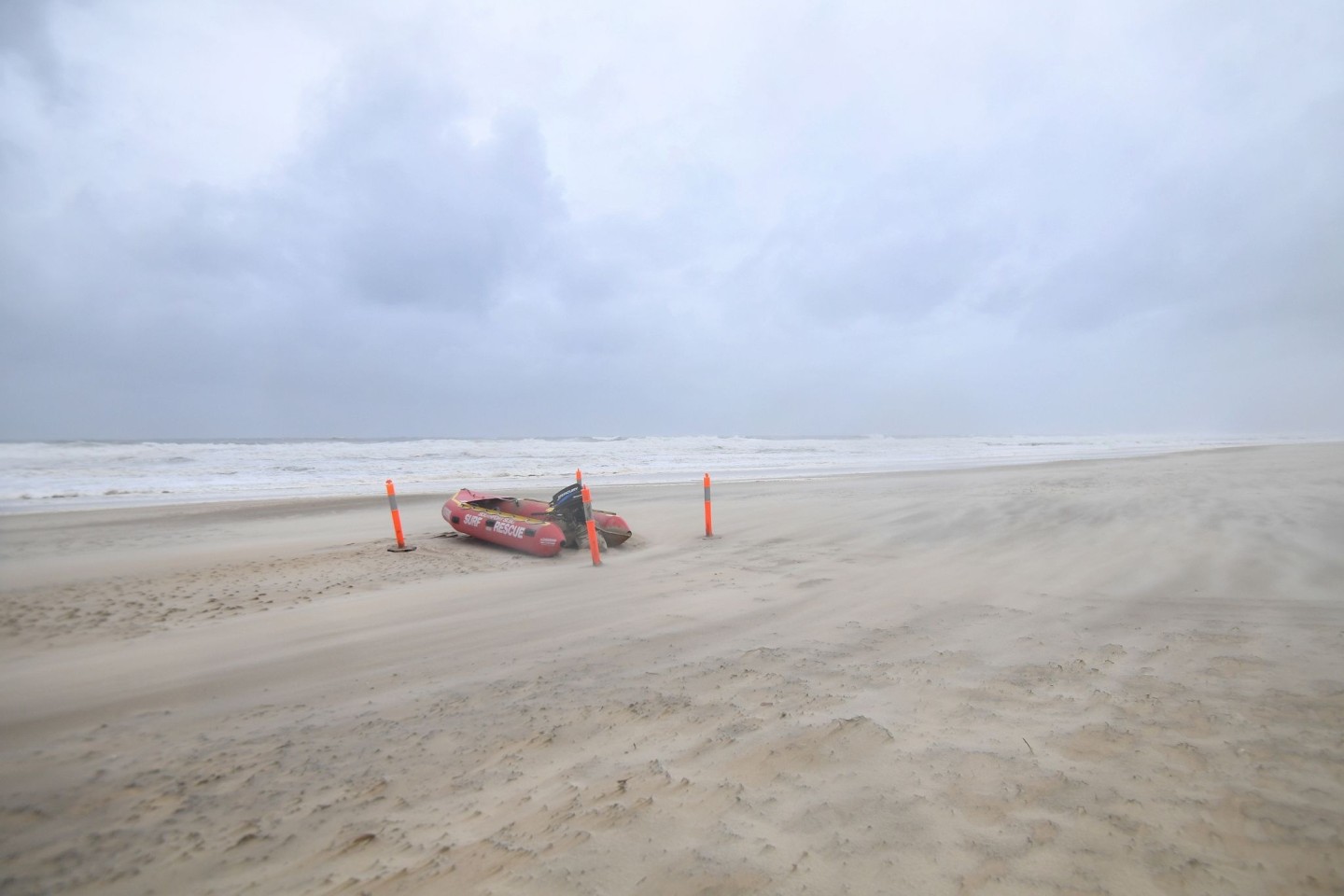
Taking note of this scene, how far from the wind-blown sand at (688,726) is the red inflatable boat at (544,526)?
3.43 ft

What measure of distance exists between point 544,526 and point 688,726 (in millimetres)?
5410

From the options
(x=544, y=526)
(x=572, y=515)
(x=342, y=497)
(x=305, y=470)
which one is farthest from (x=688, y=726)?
(x=305, y=470)

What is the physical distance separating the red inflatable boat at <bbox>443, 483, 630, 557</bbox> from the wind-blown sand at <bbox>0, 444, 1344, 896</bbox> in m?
1.05

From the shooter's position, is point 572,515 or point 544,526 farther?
point 572,515

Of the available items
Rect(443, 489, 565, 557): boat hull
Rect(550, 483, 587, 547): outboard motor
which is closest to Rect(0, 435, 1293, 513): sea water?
Rect(443, 489, 565, 557): boat hull

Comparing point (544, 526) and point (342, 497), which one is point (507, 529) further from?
point (342, 497)

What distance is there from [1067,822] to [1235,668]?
2503mm

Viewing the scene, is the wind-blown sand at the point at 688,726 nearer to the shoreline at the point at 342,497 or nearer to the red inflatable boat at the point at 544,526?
the red inflatable boat at the point at 544,526

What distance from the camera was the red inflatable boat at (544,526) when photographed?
8.16 metres

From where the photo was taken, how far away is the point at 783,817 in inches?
90.9

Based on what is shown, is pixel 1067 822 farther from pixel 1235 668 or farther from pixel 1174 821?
pixel 1235 668

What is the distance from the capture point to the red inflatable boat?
816cm

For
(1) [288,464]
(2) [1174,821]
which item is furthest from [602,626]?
(1) [288,464]

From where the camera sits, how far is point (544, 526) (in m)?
8.20
